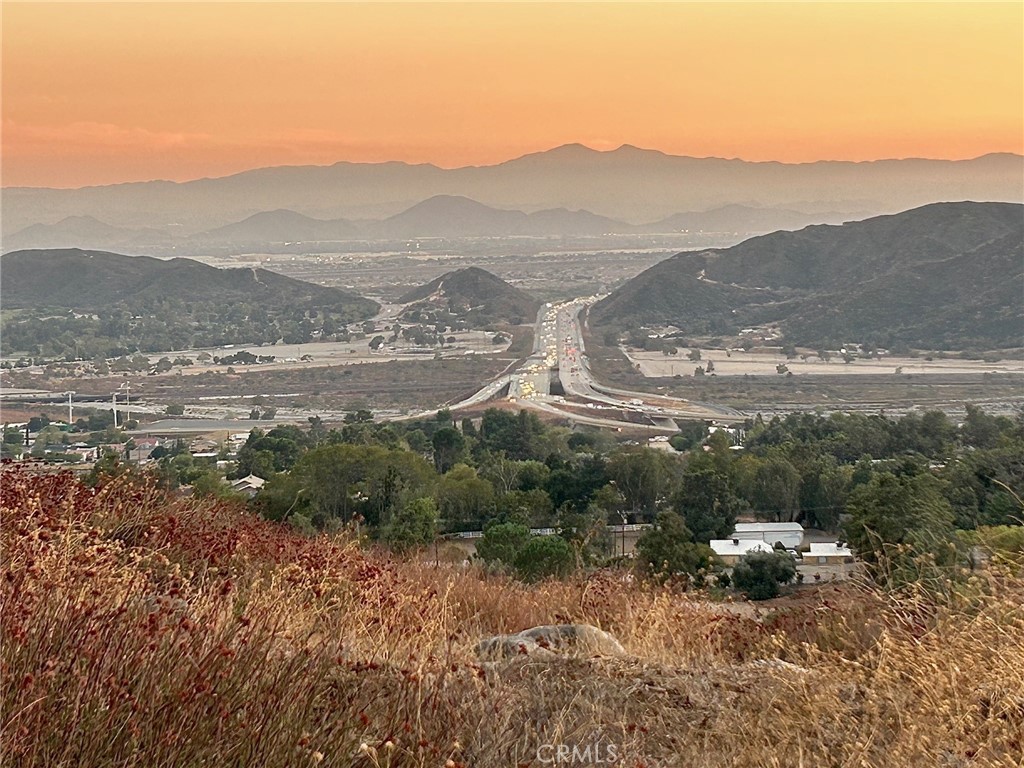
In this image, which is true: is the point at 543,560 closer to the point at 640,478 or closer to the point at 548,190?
the point at 640,478

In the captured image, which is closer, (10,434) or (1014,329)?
(10,434)

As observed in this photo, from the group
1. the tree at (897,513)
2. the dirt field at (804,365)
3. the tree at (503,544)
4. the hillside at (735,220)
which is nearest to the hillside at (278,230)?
the hillside at (735,220)

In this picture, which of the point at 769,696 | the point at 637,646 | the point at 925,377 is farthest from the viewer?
the point at 925,377

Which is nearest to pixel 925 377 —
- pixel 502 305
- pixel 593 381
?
pixel 593 381

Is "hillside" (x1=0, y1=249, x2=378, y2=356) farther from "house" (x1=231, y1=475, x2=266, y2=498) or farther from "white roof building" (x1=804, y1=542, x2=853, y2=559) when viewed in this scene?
"white roof building" (x1=804, y1=542, x2=853, y2=559)

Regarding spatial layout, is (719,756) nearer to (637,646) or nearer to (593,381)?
(637,646)

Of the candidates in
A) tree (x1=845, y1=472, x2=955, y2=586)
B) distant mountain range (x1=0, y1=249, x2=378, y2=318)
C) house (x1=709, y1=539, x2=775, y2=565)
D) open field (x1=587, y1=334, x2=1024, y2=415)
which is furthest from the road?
tree (x1=845, y1=472, x2=955, y2=586)
